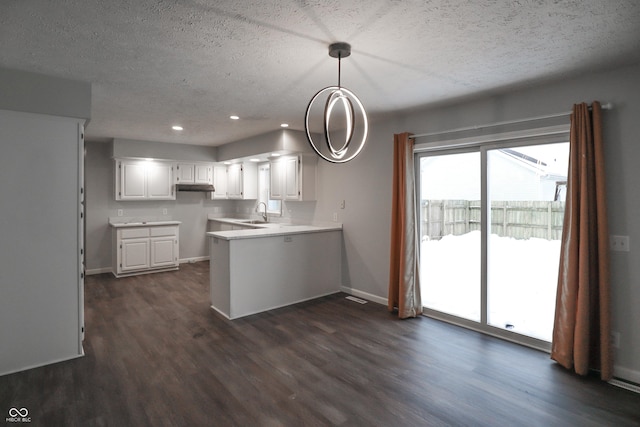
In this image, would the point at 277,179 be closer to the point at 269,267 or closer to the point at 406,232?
the point at 269,267

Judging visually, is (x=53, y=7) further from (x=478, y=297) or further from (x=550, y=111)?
(x=478, y=297)

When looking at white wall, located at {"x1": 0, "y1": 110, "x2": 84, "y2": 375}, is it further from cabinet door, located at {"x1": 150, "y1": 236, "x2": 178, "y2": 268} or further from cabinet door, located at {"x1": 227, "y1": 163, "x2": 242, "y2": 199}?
cabinet door, located at {"x1": 227, "y1": 163, "x2": 242, "y2": 199}

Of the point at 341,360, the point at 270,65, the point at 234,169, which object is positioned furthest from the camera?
the point at 234,169

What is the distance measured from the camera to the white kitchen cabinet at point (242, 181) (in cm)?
726

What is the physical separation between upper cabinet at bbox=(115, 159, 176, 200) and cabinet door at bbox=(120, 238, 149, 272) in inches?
33.4

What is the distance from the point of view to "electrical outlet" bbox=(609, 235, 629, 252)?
2668 millimetres

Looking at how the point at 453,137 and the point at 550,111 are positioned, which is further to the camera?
the point at 453,137

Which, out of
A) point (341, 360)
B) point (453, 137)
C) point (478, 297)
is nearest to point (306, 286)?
point (341, 360)

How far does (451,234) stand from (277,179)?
9.88 feet

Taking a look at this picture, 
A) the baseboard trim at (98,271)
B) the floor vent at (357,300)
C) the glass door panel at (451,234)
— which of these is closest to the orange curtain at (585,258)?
the glass door panel at (451,234)

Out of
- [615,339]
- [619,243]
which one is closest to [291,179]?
[619,243]

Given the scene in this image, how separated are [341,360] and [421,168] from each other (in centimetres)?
242

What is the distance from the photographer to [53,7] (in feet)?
6.01

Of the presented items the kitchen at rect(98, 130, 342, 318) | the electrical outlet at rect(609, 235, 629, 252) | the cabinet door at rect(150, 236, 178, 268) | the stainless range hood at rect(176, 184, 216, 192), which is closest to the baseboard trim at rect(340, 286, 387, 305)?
the kitchen at rect(98, 130, 342, 318)
